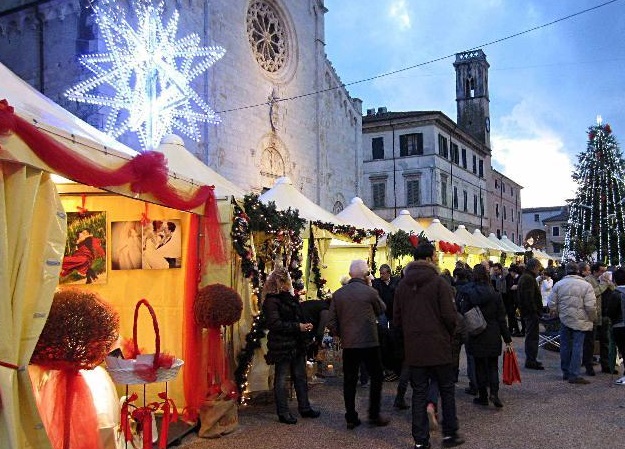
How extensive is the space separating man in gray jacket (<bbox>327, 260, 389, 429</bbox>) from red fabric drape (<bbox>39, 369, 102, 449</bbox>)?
2.92 m

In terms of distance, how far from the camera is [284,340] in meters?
6.75

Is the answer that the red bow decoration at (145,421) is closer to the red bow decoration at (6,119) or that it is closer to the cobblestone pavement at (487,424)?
the cobblestone pavement at (487,424)

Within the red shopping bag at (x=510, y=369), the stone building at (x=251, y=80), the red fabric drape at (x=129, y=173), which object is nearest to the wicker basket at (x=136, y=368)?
the red fabric drape at (x=129, y=173)

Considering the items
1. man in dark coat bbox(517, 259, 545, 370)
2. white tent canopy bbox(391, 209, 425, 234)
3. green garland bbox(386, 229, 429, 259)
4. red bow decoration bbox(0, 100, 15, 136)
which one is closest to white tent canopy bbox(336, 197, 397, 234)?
green garland bbox(386, 229, 429, 259)

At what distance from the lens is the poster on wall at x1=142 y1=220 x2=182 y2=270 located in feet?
22.1

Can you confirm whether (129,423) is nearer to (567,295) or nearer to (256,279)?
(256,279)

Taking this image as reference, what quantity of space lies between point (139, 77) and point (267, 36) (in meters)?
7.97

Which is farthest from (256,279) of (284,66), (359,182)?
(359,182)

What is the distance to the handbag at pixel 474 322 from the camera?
23.1ft

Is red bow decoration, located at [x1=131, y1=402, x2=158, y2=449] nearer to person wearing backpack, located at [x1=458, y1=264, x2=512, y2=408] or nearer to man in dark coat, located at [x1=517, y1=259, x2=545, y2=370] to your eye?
person wearing backpack, located at [x1=458, y1=264, x2=512, y2=408]

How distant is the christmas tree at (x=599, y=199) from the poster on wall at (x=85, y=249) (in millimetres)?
24151

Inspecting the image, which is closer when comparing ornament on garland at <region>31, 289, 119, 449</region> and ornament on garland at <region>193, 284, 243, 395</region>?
ornament on garland at <region>31, 289, 119, 449</region>

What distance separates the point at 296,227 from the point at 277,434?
3.65m

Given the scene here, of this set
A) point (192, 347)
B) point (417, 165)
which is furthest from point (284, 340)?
point (417, 165)
